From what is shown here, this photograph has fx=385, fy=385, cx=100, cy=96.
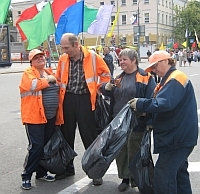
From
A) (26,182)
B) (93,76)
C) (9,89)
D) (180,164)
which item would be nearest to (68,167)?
(26,182)

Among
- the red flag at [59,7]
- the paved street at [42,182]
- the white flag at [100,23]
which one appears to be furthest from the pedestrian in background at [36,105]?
the white flag at [100,23]

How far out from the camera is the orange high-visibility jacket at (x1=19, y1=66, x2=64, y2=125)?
4.67 meters

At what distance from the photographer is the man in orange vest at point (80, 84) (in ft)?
16.0

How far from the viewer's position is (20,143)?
7.21 m

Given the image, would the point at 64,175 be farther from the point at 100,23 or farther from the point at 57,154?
the point at 100,23

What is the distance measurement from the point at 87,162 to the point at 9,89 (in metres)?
12.8

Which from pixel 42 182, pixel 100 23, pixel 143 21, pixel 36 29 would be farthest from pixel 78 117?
pixel 143 21

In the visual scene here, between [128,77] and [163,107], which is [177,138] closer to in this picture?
[163,107]

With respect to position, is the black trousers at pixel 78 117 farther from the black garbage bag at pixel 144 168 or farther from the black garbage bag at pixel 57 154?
the black garbage bag at pixel 144 168

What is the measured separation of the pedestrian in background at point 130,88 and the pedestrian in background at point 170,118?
674mm

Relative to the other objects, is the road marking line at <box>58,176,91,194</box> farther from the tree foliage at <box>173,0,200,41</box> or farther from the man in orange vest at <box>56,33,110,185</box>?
the tree foliage at <box>173,0,200,41</box>

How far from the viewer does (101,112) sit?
505cm

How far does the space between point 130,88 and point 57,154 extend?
1.33 m

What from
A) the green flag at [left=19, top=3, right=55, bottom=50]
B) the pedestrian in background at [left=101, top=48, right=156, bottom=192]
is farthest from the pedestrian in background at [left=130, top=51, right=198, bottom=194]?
the green flag at [left=19, top=3, right=55, bottom=50]
